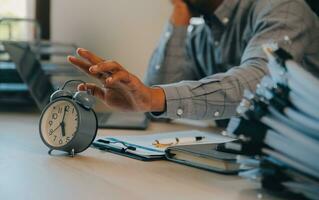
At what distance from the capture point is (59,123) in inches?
44.6

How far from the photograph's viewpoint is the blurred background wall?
6.96 ft

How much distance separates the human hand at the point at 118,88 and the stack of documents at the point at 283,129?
0.27m

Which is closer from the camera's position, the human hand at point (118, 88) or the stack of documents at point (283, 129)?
the stack of documents at point (283, 129)

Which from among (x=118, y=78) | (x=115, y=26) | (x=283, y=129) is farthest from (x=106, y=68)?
(x=115, y=26)

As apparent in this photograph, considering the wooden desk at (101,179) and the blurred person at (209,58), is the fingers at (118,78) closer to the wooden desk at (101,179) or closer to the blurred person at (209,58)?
the blurred person at (209,58)

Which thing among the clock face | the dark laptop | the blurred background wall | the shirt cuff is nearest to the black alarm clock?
the clock face

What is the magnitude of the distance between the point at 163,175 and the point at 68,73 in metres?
1.09

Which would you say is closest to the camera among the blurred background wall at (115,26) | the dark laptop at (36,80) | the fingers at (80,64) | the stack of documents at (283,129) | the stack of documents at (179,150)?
the stack of documents at (283,129)

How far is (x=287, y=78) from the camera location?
2.69 ft

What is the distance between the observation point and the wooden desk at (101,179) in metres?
A: 0.87

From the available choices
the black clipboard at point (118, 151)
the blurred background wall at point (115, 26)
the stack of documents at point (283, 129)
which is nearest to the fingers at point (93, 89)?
the black clipboard at point (118, 151)

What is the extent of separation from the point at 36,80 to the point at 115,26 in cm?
55

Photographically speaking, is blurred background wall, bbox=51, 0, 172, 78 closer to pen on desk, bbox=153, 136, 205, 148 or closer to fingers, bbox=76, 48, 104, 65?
pen on desk, bbox=153, 136, 205, 148

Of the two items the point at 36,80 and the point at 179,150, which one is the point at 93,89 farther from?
the point at 36,80
